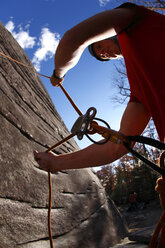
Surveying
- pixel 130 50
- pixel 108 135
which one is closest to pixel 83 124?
pixel 108 135

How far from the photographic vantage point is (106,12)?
2.88 feet

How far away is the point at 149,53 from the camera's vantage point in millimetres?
929

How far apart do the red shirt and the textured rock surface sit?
3.48 feet

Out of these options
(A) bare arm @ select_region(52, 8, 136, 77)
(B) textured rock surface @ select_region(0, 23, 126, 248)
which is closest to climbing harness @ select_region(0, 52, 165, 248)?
(A) bare arm @ select_region(52, 8, 136, 77)

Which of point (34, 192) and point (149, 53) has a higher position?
point (149, 53)

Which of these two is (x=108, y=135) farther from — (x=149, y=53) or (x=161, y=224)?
(x=161, y=224)

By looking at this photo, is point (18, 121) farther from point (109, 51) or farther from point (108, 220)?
point (108, 220)

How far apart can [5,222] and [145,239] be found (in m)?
1.72

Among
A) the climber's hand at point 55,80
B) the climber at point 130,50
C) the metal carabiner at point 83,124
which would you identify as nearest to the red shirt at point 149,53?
the climber at point 130,50

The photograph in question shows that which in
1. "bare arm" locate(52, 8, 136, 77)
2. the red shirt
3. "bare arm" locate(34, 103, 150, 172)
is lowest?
"bare arm" locate(34, 103, 150, 172)

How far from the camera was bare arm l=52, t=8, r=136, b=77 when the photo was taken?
872mm

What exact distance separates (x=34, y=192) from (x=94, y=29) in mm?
1261

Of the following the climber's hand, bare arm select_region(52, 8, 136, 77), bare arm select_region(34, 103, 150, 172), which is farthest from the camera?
the climber's hand

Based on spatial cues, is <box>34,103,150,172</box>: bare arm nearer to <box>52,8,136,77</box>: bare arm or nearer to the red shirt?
the red shirt
